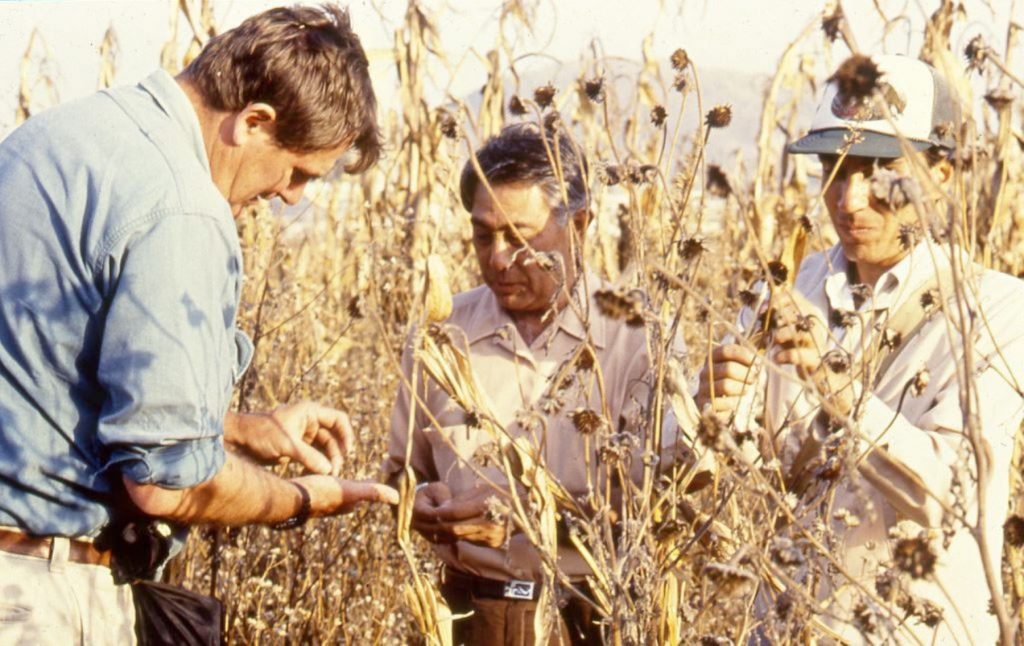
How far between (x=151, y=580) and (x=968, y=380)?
1.47 meters

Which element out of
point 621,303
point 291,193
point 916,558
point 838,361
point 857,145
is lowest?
point 916,558

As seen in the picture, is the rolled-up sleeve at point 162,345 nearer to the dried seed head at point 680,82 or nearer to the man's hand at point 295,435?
the man's hand at point 295,435

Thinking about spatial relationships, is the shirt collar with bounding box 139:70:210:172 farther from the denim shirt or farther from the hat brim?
the hat brim

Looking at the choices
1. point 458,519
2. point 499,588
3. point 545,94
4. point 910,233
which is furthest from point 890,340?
point 499,588

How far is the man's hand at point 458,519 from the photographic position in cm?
243

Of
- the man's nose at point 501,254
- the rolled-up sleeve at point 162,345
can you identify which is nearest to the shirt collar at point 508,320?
the man's nose at point 501,254

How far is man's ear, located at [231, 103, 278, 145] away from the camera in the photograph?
2.09 m

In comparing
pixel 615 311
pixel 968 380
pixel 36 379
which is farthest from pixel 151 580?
pixel 968 380

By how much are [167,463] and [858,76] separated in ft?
3.61

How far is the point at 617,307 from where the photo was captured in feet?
4.60

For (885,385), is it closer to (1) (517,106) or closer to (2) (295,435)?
(1) (517,106)

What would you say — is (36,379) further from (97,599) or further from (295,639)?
(295,639)

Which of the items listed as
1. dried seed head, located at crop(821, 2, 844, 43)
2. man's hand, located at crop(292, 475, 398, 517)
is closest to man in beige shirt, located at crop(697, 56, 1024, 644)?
dried seed head, located at crop(821, 2, 844, 43)

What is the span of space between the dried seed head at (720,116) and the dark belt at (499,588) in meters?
1.12
